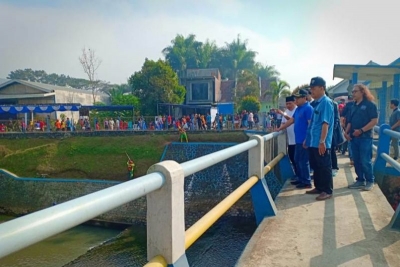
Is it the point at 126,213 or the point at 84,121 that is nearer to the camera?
the point at 126,213

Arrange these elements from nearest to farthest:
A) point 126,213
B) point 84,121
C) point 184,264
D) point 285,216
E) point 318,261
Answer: point 184,264
point 318,261
point 285,216
point 126,213
point 84,121

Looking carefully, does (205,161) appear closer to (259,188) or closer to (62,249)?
(259,188)

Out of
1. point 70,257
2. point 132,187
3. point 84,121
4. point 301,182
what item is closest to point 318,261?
point 132,187

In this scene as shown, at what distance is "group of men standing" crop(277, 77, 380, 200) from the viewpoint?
416cm

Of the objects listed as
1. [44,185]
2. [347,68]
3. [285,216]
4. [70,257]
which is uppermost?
[347,68]

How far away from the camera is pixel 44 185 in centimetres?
2194

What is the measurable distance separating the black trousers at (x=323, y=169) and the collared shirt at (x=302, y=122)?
674mm

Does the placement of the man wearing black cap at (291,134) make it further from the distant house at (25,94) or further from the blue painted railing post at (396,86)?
the distant house at (25,94)

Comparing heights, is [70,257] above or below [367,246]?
below

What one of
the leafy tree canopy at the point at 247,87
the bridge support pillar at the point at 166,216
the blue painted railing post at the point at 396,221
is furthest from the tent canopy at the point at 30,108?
the bridge support pillar at the point at 166,216

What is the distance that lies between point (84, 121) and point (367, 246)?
28.5 metres

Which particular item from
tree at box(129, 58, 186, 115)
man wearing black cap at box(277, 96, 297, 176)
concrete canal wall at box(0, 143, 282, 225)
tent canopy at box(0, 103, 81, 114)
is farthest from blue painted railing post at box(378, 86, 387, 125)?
tent canopy at box(0, 103, 81, 114)

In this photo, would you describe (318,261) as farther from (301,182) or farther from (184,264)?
(301,182)

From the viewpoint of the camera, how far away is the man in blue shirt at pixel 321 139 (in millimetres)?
4070
